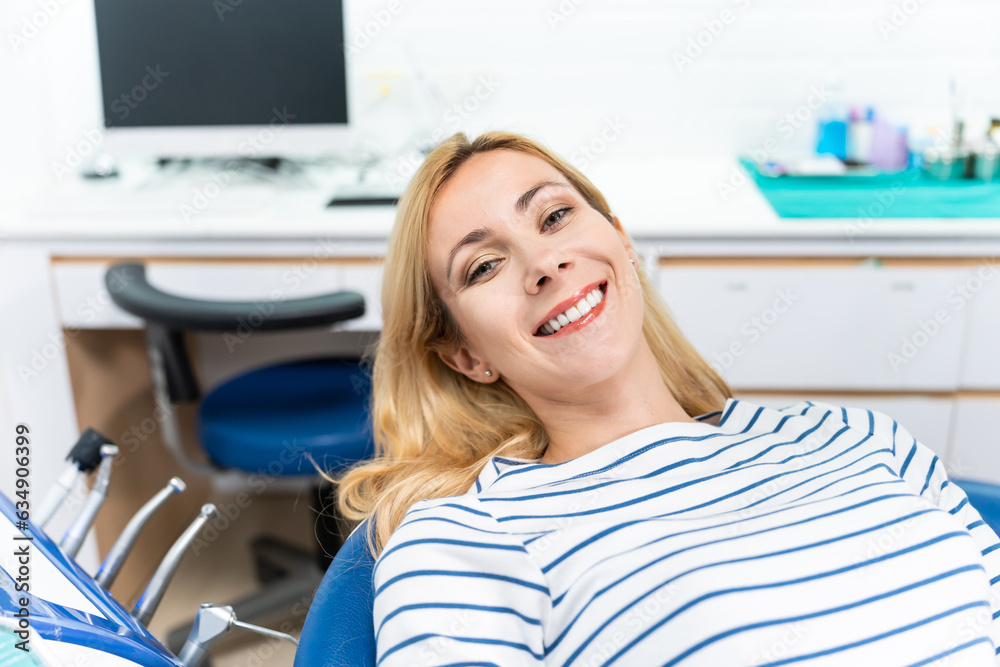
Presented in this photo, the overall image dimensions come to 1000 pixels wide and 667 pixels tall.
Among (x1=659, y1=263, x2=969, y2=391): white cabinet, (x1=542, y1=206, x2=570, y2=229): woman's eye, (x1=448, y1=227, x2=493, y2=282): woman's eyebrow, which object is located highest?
(x1=542, y1=206, x2=570, y2=229): woman's eye

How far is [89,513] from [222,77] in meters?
1.34

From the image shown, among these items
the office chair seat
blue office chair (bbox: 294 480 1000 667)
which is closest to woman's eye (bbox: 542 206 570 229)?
blue office chair (bbox: 294 480 1000 667)

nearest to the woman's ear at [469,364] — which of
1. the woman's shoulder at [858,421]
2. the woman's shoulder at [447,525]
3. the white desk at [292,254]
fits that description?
the woman's shoulder at [447,525]

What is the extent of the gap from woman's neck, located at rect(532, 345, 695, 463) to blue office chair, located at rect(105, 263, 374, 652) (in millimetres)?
513

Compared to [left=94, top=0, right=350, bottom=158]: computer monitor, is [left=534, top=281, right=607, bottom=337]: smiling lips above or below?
below

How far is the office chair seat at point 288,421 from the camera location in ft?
5.25

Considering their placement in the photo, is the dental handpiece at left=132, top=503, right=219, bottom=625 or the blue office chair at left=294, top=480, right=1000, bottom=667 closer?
the blue office chair at left=294, top=480, right=1000, bottom=667

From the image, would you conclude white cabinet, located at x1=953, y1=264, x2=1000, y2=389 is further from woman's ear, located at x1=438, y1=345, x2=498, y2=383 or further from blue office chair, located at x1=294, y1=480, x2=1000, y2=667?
blue office chair, located at x1=294, y1=480, x2=1000, y2=667

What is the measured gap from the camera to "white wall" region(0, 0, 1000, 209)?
218 centimetres

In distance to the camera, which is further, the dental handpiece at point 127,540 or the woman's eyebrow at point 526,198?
the woman's eyebrow at point 526,198

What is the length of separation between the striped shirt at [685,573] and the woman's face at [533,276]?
0.44ft

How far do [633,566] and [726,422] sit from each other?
1.10 ft

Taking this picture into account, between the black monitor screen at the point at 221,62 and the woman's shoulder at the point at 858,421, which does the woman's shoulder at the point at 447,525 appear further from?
the black monitor screen at the point at 221,62

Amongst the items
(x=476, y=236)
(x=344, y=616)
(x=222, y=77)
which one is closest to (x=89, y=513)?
(x=344, y=616)
